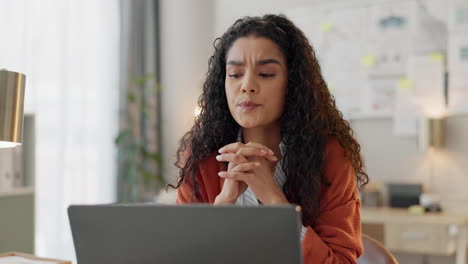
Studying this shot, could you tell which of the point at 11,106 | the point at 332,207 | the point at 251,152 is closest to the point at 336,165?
the point at 332,207

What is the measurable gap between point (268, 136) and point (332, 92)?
2516 mm

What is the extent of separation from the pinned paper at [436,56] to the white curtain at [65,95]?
214 cm

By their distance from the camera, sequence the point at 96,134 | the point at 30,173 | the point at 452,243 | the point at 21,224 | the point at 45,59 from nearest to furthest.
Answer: the point at 21,224 < the point at 30,173 < the point at 452,243 < the point at 45,59 < the point at 96,134

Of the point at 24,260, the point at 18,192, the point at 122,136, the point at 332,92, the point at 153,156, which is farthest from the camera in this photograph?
the point at 153,156

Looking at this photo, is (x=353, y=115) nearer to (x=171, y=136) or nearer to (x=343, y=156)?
(x=171, y=136)

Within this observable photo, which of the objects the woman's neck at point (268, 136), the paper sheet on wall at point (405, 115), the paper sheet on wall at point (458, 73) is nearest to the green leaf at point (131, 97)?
the paper sheet on wall at point (405, 115)

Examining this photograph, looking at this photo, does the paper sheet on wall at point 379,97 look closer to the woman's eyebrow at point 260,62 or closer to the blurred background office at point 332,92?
the blurred background office at point 332,92

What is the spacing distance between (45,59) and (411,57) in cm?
230

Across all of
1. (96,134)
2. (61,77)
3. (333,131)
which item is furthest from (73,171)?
(333,131)

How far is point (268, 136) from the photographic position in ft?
4.09

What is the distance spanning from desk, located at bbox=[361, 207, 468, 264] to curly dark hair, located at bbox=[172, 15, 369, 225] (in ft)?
5.72

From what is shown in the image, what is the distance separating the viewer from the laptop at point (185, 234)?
0.67m

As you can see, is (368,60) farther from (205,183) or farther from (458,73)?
(205,183)

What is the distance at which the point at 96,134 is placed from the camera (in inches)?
149
